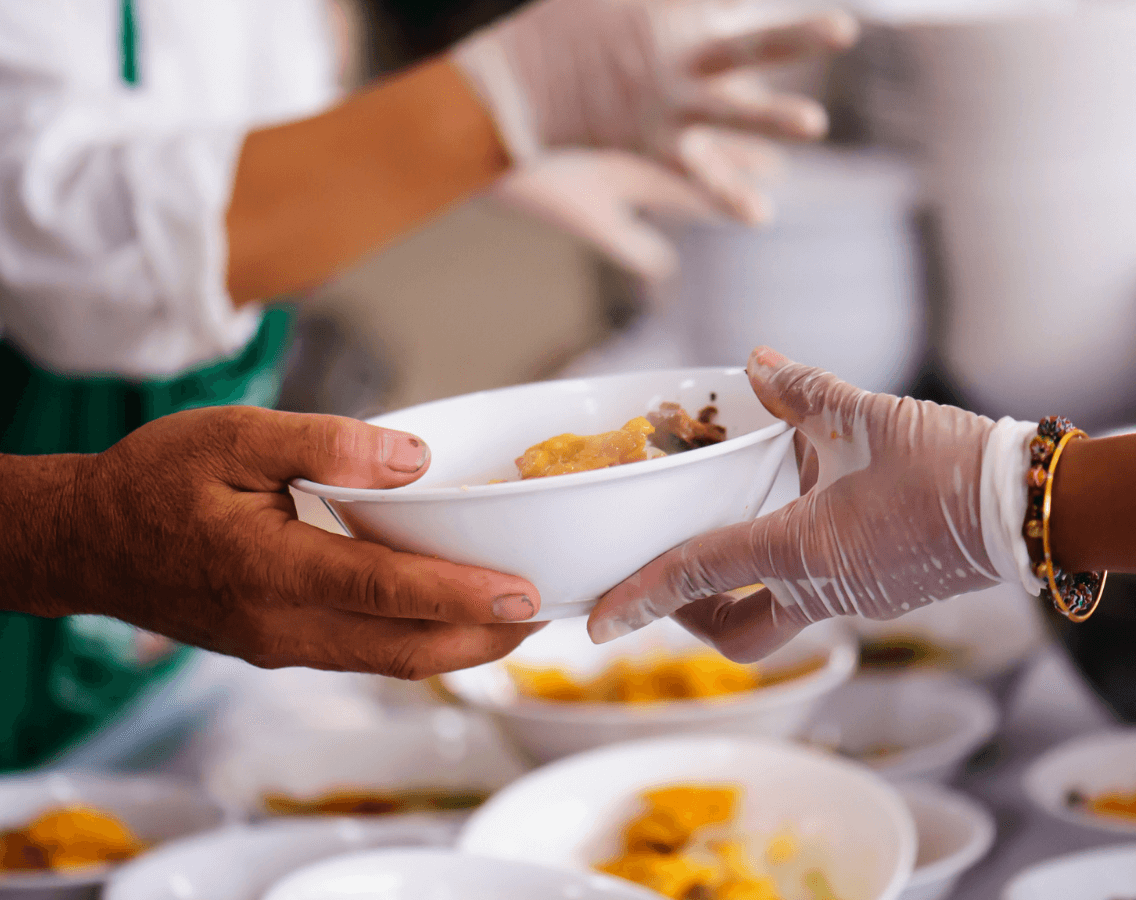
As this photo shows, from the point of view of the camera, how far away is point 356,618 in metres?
0.51

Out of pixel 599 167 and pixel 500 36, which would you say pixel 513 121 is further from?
pixel 599 167

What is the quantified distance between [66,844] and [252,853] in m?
0.17

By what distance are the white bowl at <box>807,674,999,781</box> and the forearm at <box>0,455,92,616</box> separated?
24.2 inches

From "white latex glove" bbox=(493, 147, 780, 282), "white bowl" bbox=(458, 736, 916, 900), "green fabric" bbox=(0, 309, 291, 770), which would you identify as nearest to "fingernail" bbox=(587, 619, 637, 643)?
"white bowl" bbox=(458, 736, 916, 900)

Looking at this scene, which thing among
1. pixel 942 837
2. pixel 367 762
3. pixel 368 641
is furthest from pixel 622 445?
pixel 367 762

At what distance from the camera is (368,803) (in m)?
0.86

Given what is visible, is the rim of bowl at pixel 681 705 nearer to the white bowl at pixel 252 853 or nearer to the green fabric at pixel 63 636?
the white bowl at pixel 252 853

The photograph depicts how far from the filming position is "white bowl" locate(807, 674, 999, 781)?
2.73ft

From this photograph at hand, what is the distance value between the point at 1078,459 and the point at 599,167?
4.36 ft

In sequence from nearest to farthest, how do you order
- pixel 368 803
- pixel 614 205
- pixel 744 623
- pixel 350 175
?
pixel 744 623, pixel 368 803, pixel 350 175, pixel 614 205

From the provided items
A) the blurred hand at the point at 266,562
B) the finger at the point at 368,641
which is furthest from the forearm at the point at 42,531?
the finger at the point at 368,641

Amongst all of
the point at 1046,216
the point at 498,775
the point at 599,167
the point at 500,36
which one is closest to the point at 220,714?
the point at 498,775

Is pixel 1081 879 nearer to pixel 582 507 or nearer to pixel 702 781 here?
pixel 702 781

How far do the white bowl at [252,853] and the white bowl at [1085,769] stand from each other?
47 centimetres
